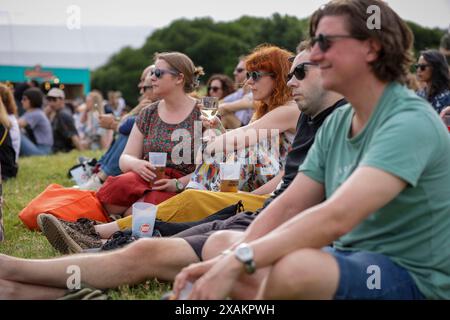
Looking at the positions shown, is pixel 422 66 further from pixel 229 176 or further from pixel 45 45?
pixel 45 45

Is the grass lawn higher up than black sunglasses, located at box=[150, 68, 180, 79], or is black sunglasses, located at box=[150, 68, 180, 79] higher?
black sunglasses, located at box=[150, 68, 180, 79]

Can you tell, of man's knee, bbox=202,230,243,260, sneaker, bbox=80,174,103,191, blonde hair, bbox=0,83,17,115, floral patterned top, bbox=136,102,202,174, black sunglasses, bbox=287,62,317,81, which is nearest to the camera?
man's knee, bbox=202,230,243,260

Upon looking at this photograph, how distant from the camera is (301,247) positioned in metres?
2.57

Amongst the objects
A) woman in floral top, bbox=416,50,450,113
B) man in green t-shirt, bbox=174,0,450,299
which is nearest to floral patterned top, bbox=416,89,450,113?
woman in floral top, bbox=416,50,450,113

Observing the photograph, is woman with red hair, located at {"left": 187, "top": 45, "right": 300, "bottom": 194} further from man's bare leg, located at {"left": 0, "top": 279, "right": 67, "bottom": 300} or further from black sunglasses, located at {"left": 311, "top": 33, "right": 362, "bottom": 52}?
black sunglasses, located at {"left": 311, "top": 33, "right": 362, "bottom": 52}

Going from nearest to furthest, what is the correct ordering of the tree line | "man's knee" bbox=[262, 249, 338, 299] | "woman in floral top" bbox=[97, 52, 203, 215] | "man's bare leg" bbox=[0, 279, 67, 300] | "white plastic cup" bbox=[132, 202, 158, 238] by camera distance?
"man's knee" bbox=[262, 249, 338, 299], "man's bare leg" bbox=[0, 279, 67, 300], "white plastic cup" bbox=[132, 202, 158, 238], "woman in floral top" bbox=[97, 52, 203, 215], the tree line

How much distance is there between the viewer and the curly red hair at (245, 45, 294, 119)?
17.7 feet

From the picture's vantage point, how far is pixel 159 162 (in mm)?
5992

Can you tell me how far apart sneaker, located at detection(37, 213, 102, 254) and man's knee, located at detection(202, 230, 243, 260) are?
162 cm

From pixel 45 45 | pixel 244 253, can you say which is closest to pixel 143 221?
pixel 244 253

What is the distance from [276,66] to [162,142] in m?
1.43

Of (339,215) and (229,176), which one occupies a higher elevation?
(339,215)

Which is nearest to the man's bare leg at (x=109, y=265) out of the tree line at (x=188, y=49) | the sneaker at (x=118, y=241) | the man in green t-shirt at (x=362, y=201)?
the man in green t-shirt at (x=362, y=201)

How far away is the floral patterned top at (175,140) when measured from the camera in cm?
617
